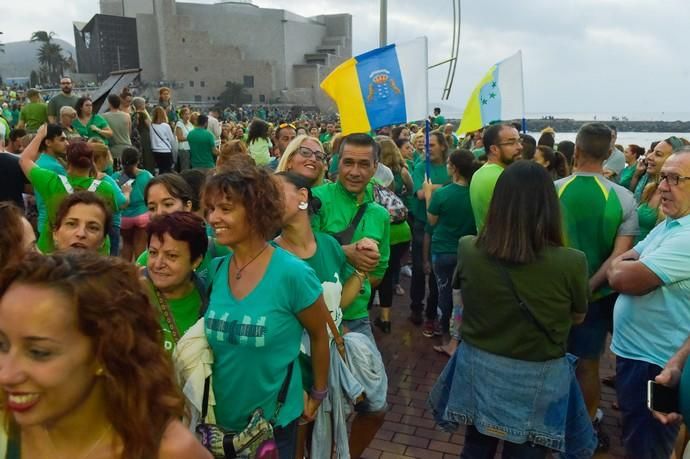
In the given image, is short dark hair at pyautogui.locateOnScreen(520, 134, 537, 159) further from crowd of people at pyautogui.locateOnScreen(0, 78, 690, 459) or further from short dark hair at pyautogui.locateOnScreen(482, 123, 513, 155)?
crowd of people at pyautogui.locateOnScreen(0, 78, 690, 459)

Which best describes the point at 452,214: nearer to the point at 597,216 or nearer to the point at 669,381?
the point at 597,216

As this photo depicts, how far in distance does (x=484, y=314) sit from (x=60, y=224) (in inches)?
86.7

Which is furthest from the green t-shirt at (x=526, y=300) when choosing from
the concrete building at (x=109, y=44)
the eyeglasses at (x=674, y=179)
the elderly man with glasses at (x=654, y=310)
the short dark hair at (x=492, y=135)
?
the concrete building at (x=109, y=44)

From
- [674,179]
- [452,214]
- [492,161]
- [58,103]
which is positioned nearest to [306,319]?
[674,179]

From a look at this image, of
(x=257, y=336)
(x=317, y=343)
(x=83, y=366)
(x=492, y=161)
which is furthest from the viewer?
(x=492, y=161)

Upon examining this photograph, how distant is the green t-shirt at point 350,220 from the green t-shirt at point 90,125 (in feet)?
20.3

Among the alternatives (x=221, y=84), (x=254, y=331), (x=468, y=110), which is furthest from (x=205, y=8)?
(x=254, y=331)

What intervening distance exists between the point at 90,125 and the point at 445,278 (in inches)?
245

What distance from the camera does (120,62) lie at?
60.0 meters

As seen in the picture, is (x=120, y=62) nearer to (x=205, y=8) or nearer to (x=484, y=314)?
(x=205, y=8)

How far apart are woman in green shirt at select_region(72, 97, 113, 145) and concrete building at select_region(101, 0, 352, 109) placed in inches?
2077

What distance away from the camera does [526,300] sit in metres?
2.39

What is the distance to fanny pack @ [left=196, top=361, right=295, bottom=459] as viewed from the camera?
2.13 m

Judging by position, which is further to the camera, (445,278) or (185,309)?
(445,278)
